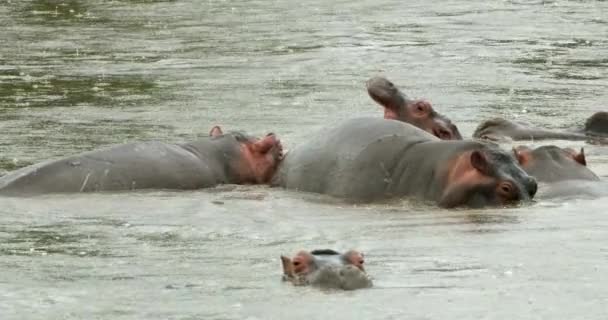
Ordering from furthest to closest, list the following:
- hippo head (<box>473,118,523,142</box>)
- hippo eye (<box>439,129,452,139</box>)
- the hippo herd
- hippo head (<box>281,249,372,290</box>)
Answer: hippo head (<box>473,118,523,142</box>), hippo eye (<box>439,129,452,139</box>), the hippo herd, hippo head (<box>281,249,372,290</box>)

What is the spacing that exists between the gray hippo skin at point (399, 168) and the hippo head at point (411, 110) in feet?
2.58

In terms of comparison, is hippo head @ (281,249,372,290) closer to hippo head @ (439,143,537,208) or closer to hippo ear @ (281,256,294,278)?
hippo ear @ (281,256,294,278)

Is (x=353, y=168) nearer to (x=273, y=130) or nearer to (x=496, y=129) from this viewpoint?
(x=496, y=129)

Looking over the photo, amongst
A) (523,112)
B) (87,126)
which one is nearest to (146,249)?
(87,126)

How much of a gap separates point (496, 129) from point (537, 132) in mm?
283

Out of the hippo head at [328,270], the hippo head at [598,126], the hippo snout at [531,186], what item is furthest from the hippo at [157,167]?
the hippo head at [328,270]

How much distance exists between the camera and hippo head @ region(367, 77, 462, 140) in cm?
1024

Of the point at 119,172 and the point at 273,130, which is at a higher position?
the point at 119,172

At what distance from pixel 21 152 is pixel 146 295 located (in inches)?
171

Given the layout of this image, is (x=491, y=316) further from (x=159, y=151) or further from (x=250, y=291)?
(x=159, y=151)

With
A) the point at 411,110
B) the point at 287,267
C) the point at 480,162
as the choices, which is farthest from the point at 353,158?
the point at 287,267

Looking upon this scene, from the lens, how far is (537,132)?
1122cm

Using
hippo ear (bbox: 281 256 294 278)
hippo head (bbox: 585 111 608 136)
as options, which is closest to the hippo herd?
hippo head (bbox: 585 111 608 136)

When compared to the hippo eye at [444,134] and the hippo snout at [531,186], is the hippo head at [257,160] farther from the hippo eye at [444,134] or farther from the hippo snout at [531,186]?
the hippo snout at [531,186]
